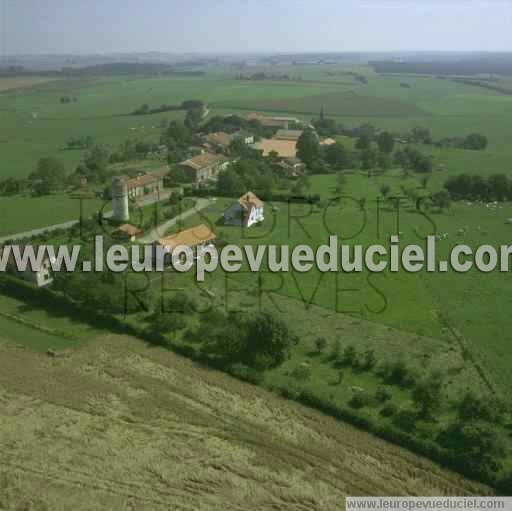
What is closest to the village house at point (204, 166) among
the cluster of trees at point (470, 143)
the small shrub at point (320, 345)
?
the cluster of trees at point (470, 143)

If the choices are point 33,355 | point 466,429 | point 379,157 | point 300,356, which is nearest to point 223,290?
point 300,356

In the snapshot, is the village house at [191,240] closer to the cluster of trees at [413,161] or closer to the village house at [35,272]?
the village house at [35,272]

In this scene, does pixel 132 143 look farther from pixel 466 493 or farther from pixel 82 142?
pixel 466 493

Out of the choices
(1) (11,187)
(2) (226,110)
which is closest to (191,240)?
(1) (11,187)

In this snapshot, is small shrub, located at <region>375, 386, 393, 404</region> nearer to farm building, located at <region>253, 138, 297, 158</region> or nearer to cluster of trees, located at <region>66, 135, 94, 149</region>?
farm building, located at <region>253, 138, 297, 158</region>

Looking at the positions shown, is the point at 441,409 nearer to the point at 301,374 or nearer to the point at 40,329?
the point at 301,374

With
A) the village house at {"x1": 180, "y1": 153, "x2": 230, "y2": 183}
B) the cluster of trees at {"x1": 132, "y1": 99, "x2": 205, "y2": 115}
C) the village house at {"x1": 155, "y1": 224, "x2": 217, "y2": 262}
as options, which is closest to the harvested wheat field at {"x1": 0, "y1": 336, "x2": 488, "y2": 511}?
the village house at {"x1": 155, "y1": 224, "x2": 217, "y2": 262}

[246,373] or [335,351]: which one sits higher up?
[335,351]
